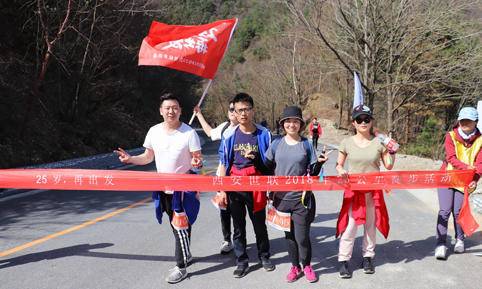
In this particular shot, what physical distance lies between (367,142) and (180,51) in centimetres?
272

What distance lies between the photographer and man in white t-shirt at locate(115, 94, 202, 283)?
14.9 feet

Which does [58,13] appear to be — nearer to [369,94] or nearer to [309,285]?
[369,94]

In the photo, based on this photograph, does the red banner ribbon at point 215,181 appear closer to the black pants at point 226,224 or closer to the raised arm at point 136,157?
the raised arm at point 136,157

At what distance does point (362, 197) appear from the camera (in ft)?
15.5

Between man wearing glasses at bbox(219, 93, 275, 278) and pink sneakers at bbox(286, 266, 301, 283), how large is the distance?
1.08 ft

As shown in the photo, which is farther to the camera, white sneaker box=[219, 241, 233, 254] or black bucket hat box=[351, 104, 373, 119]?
white sneaker box=[219, 241, 233, 254]

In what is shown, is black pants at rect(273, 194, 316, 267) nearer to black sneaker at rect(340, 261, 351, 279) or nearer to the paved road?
the paved road

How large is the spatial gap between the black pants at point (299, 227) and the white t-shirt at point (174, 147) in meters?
1.10

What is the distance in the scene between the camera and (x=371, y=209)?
4.79m

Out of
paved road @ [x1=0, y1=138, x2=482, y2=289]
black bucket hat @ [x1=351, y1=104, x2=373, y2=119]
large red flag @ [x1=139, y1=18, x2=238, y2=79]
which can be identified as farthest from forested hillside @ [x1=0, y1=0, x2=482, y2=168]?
black bucket hat @ [x1=351, y1=104, x2=373, y2=119]

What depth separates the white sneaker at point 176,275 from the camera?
4.43 m

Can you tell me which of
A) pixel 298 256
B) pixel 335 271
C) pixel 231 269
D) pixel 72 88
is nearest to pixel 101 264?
pixel 231 269

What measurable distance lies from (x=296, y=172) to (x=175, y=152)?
52.2 inches

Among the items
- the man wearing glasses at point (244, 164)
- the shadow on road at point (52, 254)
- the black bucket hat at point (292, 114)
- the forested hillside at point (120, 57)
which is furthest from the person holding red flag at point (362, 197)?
the forested hillside at point (120, 57)
